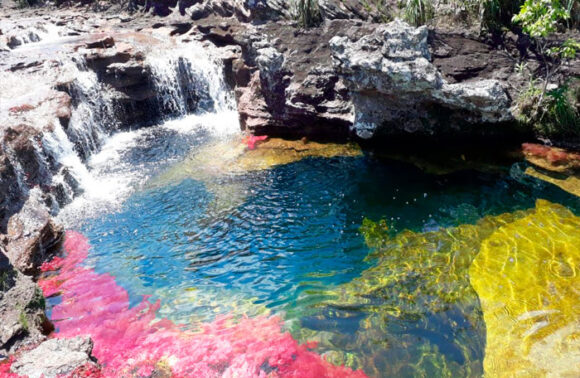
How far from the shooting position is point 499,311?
240 inches

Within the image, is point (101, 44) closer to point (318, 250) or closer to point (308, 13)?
point (308, 13)

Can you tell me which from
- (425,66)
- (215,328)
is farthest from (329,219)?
(425,66)

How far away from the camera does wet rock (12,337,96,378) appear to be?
17.3ft

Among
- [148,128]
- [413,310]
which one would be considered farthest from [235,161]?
[413,310]

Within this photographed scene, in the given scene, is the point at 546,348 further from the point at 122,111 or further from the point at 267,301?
the point at 122,111

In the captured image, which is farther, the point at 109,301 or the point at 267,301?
the point at 109,301

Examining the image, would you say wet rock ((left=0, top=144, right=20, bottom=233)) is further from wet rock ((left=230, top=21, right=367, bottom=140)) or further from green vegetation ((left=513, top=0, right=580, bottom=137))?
green vegetation ((left=513, top=0, right=580, bottom=137))

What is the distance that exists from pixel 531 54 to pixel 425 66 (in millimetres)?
3438

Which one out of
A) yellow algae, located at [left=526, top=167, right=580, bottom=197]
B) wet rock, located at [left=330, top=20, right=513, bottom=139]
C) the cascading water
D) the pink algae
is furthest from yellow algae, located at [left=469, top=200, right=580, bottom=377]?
the cascading water

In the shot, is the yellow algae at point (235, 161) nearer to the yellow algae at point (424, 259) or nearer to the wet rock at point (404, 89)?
the wet rock at point (404, 89)

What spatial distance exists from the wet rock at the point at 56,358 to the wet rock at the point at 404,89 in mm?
9116

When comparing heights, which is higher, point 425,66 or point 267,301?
point 425,66

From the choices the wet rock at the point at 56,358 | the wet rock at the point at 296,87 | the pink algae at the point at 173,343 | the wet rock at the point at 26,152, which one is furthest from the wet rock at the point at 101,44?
the wet rock at the point at 56,358

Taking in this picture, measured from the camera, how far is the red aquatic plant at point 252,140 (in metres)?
14.0
